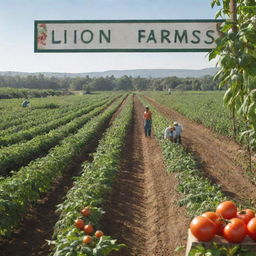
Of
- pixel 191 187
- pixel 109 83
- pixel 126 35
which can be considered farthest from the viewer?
pixel 109 83

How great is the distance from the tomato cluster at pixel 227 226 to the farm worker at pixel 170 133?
35.9 ft

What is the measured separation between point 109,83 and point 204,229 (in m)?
159

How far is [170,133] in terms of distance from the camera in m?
14.0

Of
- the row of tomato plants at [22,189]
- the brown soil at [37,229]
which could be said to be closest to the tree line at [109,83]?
the row of tomato plants at [22,189]

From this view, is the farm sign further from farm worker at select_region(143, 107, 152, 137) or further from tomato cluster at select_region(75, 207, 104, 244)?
farm worker at select_region(143, 107, 152, 137)

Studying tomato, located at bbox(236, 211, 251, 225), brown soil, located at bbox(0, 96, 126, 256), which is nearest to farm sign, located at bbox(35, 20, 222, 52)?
tomato, located at bbox(236, 211, 251, 225)

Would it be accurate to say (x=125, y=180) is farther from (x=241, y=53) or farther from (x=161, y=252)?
(x=241, y=53)

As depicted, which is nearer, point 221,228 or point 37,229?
point 221,228

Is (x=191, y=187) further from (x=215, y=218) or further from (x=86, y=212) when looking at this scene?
(x=215, y=218)

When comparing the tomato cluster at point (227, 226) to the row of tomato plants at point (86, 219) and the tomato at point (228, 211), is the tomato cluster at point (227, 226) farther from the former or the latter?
the row of tomato plants at point (86, 219)

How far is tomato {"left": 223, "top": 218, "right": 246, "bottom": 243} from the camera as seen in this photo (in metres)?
2.67

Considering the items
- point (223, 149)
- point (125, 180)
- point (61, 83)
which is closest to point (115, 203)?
point (125, 180)

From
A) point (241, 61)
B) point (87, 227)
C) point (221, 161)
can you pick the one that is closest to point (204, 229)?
point (241, 61)

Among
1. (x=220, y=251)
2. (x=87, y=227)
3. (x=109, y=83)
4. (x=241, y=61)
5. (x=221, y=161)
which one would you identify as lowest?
(x=221, y=161)
